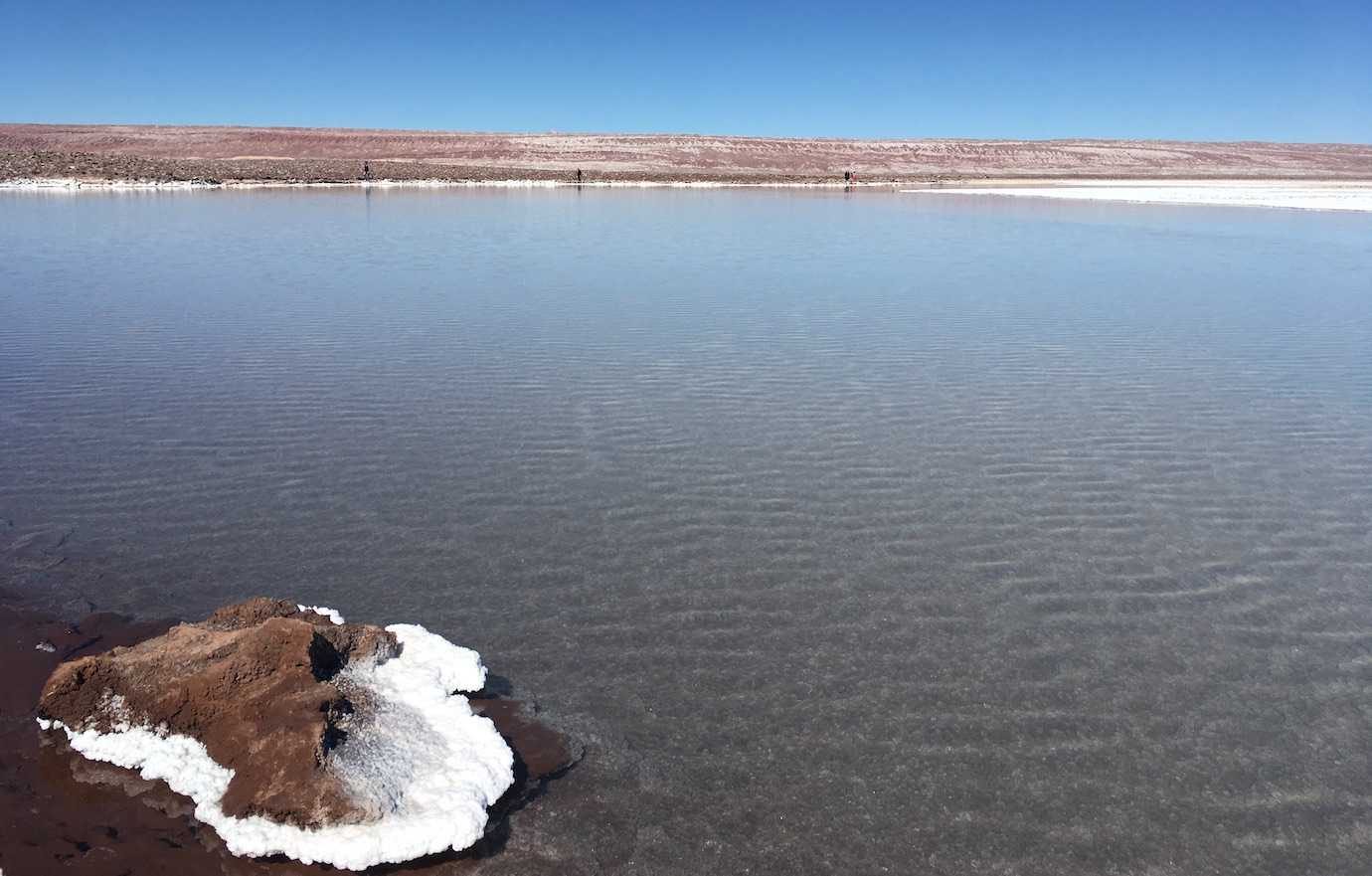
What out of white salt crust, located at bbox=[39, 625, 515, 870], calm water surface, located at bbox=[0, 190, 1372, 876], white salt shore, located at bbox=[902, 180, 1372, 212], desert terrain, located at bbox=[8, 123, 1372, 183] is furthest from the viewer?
desert terrain, located at bbox=[8, 123, 1372, 183]

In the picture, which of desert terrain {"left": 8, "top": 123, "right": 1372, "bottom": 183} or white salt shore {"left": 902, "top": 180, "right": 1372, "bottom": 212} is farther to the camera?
desert terrain {"left": 8, "top": 123, "right": 1372, "bottom": 183}

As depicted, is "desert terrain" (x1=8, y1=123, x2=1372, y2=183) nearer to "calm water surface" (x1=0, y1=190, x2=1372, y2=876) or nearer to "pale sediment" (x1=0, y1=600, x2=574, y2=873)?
"calm water surface" (x1=0, y1=190, x2=1372, y2=876)

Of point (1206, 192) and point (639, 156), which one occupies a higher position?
point (639, 156)

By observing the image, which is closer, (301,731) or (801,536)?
(301,731)

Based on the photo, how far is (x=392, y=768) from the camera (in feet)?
10.8

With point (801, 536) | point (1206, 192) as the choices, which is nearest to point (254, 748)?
point (801, 536)

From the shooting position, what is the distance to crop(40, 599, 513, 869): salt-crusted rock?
10.0 ft

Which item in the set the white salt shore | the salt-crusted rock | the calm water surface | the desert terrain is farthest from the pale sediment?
the desert terrain

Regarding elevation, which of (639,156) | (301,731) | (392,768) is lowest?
(392,768)

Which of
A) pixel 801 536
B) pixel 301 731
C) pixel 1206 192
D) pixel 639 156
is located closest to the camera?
pixel 301 731

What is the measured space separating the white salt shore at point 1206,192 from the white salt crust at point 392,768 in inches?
1570

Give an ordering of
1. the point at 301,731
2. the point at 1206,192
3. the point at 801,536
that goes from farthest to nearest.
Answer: the point at 1206,192
the point at 801,536
the point at 301,731

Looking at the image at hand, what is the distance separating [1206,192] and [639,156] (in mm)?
36181

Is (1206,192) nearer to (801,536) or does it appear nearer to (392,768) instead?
(801,536)
